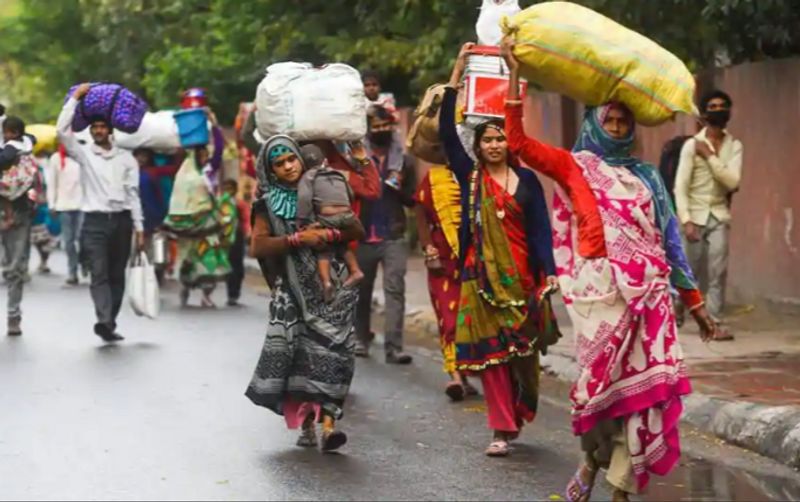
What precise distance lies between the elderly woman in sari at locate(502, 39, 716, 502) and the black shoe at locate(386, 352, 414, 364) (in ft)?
18.9

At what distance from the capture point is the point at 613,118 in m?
8.20

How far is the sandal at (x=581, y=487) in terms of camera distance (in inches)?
328

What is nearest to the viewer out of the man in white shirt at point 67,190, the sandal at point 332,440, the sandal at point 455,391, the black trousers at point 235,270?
the sandal at point 332,440

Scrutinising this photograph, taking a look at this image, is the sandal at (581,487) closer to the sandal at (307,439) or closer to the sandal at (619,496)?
the sandal at (619,496)

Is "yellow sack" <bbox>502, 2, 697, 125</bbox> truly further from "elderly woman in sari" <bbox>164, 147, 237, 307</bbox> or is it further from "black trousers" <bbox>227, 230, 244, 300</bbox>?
"black trousers" <bbox>227, 230, 244, 300</bbox>

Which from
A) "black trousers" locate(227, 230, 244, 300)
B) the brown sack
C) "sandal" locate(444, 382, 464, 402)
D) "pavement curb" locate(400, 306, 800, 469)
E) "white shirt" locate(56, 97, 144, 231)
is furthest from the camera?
"black trousers" locate(227, 230, 244, 300)

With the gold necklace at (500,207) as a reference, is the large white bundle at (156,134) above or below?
below

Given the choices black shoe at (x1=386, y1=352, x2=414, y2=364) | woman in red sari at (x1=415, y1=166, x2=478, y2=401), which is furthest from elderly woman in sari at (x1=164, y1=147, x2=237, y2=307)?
woman in red sari at (x1=415, y1=166, x2=478, y2=401)

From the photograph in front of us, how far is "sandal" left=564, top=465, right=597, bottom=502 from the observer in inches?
328

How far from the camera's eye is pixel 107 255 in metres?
14.9

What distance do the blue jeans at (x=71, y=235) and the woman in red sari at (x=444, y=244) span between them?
35.8ft

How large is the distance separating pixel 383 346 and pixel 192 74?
1668 cm

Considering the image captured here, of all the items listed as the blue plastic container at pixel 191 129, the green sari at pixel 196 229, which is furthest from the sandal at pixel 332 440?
the blue plastic container at pixel 191 129

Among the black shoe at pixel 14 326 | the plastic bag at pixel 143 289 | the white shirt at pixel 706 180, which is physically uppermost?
the white shirt at pixel 706 180
